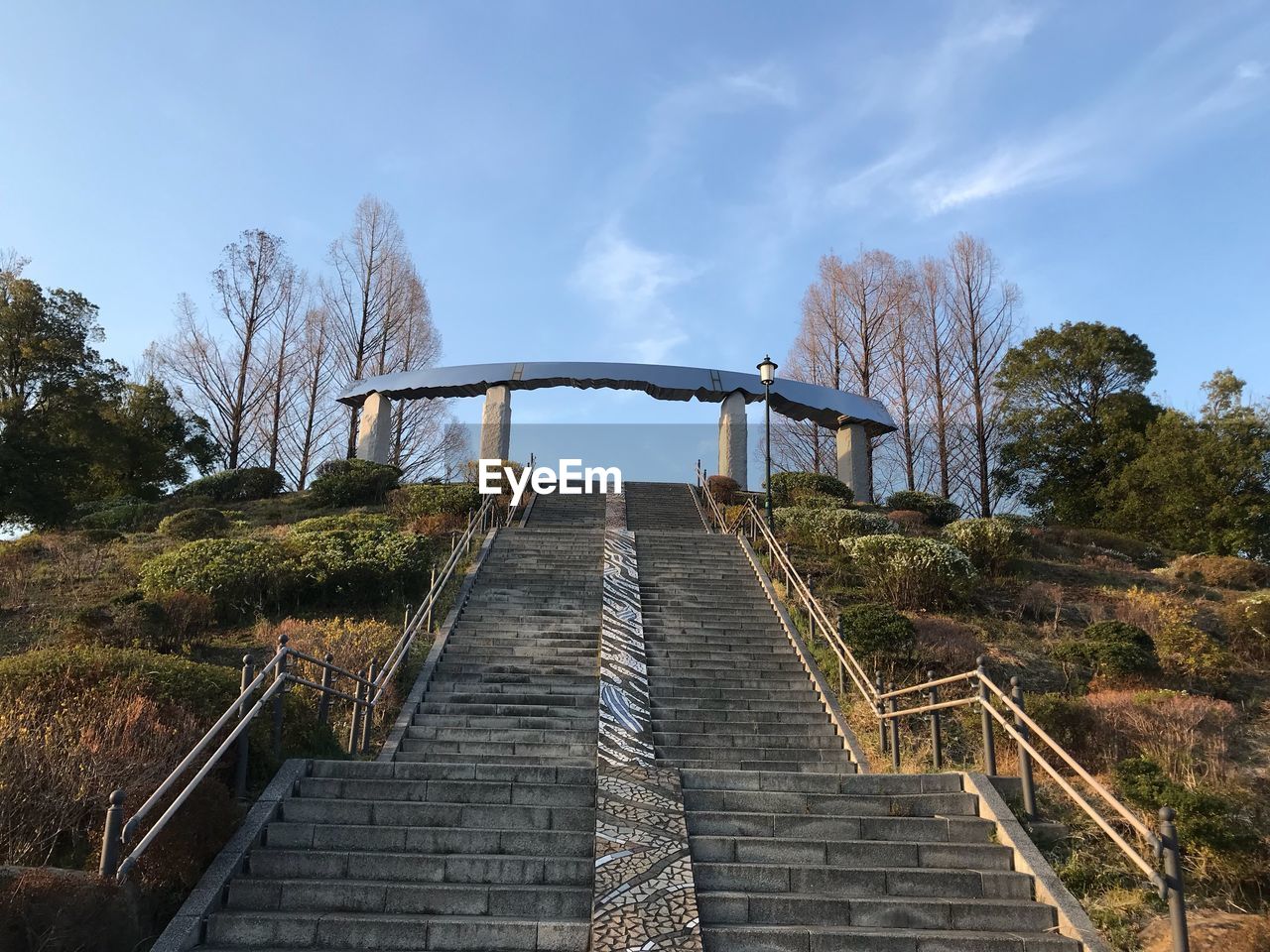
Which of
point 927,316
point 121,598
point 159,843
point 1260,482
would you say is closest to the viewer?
point 159,843

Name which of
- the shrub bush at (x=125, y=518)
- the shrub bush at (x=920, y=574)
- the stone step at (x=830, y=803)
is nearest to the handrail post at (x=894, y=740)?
the stone step at (x=830, y=803)

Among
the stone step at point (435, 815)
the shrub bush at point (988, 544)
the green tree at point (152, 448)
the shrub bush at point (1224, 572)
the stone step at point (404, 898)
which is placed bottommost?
the stone step at point (404, 898)

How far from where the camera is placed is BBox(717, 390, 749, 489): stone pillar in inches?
945

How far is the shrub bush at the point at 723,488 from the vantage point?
875 inches

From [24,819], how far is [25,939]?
1.22 metres

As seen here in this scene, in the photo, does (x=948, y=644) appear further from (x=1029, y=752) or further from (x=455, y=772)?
(x=455, y=772)

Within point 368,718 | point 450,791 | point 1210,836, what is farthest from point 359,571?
point 1210,836

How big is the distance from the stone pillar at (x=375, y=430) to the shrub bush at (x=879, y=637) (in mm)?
17748

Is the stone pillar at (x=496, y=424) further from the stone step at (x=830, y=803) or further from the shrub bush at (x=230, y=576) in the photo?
the stone step at (x=830, y=803)

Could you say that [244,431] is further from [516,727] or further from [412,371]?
[516,727]

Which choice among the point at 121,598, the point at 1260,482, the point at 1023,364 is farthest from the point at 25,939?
the point at 1023,364

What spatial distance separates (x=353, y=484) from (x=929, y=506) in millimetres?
15468

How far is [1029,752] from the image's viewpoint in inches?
225

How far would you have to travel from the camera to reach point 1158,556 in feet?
60.8
